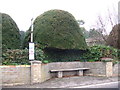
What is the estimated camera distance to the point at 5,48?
412 inches

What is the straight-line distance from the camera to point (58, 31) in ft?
41.1

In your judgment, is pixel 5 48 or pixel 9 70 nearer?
pixel 9 70

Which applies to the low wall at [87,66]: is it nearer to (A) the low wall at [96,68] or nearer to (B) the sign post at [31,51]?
(A) the low wall at [96,68]

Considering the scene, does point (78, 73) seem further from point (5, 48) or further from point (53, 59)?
point (5, 48)

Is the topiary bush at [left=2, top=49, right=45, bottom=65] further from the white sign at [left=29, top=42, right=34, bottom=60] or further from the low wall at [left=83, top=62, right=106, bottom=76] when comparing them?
the low wall at [left=83, top=62, right=106, bottom=76]

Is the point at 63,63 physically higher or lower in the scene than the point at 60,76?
higher

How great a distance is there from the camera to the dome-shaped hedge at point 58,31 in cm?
1227

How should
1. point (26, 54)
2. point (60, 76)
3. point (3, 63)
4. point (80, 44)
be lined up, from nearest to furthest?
point (3, 63)
point (26, 54)
point (60, 76)
point (80, 44)

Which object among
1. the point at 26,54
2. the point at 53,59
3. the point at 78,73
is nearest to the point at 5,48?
the point at 26,54

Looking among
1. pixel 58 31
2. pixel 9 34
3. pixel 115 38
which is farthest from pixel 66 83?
pixel 115 38

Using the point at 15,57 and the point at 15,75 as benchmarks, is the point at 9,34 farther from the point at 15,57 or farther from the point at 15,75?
the point at 15,75

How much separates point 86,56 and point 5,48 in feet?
19.9

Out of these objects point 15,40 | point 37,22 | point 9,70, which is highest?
point 37,22

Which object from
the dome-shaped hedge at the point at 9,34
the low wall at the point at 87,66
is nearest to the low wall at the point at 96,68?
the low wall at the point at 87,66
